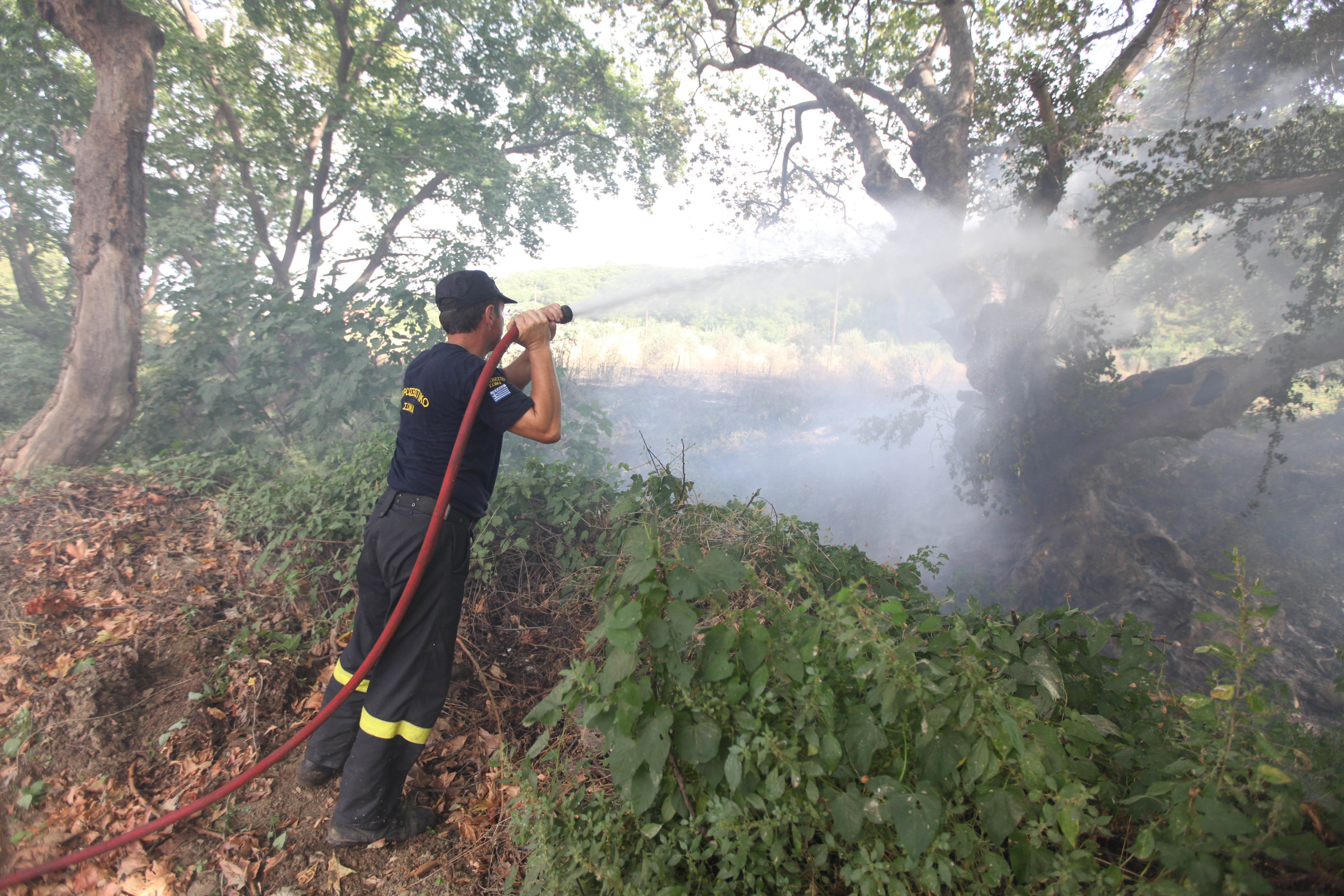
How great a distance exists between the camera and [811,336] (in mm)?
15289

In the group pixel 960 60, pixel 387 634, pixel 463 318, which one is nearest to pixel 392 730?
pixel 387 634

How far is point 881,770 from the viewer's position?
1.82m

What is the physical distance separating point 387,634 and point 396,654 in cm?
17

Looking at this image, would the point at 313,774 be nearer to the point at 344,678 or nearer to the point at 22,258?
the point at 344,678

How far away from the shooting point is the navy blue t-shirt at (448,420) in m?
2.57

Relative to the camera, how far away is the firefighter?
246cm

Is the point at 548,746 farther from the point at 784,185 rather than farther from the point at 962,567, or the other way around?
the point at 784,185

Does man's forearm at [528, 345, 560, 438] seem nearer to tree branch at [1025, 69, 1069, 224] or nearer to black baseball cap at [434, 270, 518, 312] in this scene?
black baseball cap at [434, 270, 518, 312]

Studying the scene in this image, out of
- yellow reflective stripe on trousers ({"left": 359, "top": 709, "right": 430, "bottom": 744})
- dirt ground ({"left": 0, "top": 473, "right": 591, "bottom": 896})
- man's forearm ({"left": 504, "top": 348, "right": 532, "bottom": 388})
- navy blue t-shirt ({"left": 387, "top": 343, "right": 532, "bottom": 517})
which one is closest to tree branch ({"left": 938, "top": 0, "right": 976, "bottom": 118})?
man's forearm ({"left": 504, "top": 348, "right": 532, "bottom": 388})

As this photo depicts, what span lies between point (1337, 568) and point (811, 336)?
34.2 feet

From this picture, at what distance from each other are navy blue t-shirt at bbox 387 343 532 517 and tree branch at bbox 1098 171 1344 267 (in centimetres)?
898

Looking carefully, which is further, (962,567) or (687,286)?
(687,286)

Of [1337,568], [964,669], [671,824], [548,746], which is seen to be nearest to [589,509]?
[548,746]

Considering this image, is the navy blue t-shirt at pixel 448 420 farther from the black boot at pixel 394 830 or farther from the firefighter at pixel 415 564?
the black boot at pixel 394 830
